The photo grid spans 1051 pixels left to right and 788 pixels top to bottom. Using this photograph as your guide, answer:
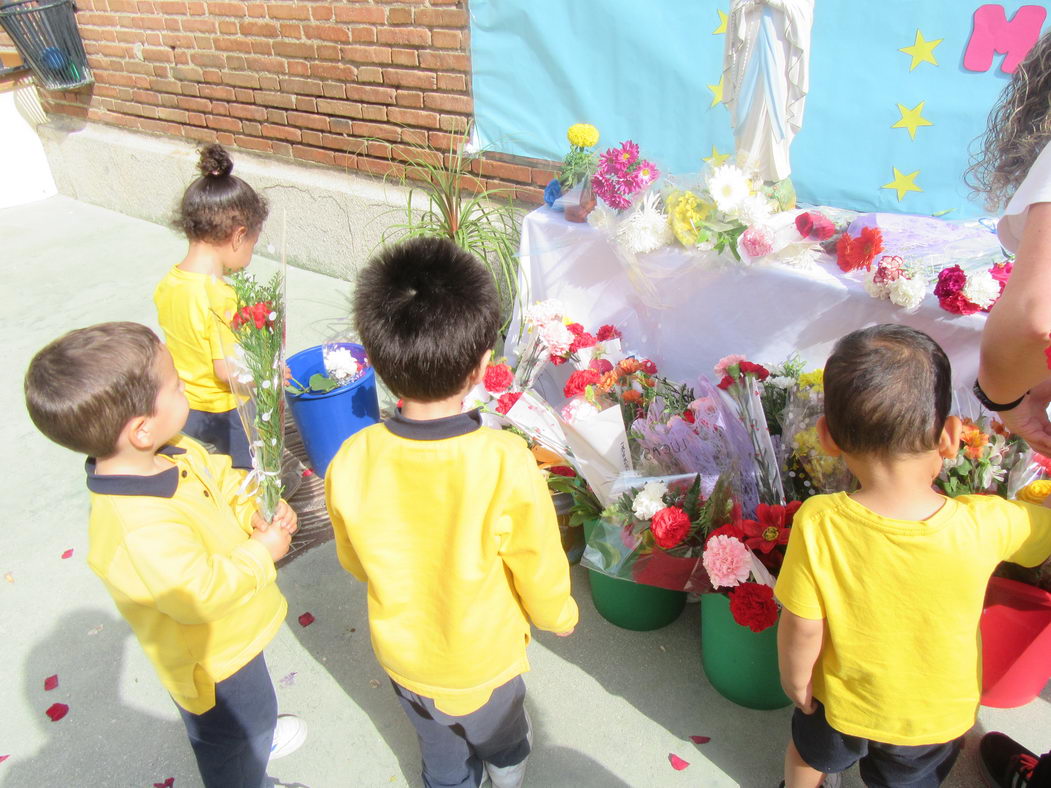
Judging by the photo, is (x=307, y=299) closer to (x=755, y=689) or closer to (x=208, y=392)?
(x=208, y=392)

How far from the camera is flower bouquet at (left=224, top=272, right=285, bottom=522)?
6.01ft

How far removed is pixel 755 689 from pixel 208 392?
6.79ft

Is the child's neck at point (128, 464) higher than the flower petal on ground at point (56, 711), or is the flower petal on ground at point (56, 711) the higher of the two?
the child's neck at point (128, 464)

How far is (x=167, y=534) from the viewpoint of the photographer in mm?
1388

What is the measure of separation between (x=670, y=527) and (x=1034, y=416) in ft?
2.76

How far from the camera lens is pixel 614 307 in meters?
3.11

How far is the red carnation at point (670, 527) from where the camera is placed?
1841mm

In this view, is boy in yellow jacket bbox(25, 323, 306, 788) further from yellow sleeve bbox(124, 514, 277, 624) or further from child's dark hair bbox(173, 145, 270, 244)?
child's dark hair bbox(173, 145, 270, 244)

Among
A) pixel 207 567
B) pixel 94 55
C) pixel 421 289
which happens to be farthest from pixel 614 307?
pixel 94 55

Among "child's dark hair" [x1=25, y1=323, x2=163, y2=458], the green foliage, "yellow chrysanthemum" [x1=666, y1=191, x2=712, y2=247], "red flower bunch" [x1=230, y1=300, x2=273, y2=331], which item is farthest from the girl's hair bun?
"yellow chrysanthemum" [x1=666, y1=191, x2=712, y2=247]

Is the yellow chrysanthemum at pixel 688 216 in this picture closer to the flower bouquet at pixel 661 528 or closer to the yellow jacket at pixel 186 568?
the flower bouquet at pixel 661 528

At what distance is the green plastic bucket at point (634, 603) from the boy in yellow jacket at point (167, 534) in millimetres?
1070

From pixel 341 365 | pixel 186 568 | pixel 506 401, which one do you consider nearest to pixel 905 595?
pixel 186 568

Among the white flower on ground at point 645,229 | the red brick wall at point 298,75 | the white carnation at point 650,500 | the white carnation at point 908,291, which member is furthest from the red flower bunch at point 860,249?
the red brick wall at point 298,75
